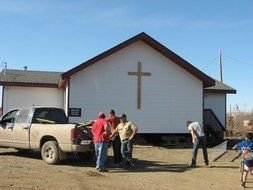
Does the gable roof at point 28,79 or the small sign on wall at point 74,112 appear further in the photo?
the gable roof at point 28,79

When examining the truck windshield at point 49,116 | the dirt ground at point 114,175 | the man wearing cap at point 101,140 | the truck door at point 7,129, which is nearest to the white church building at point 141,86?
the dirt ground at point 114,175

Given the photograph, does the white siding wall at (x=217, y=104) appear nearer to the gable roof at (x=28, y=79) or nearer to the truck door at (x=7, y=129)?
the gable roof at (x=28, y=79)

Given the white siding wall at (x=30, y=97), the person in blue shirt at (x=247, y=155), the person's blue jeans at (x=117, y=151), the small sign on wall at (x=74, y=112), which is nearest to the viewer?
the person in blue shirt at (x=247, y=155)

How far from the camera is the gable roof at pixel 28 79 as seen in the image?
2936 centimetres

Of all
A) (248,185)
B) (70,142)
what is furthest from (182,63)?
(248,185)

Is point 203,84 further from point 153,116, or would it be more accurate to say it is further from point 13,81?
point 13,81

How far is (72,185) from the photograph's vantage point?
1224 centimetres

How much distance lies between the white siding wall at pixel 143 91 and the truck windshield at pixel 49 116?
685cm

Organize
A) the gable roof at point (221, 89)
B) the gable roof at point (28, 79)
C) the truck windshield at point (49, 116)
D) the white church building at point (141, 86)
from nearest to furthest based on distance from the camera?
the truck windshield at point (49, 116) → the white church building at point (141, 86) → the gable roof at point (28, 79) → the gable roof at point (221, 89)

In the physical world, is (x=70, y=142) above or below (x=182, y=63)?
below

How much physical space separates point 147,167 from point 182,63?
35.0 feet

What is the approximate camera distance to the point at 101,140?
15.4m

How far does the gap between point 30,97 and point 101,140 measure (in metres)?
15.3

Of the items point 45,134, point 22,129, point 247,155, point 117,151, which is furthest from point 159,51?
point 247,155
